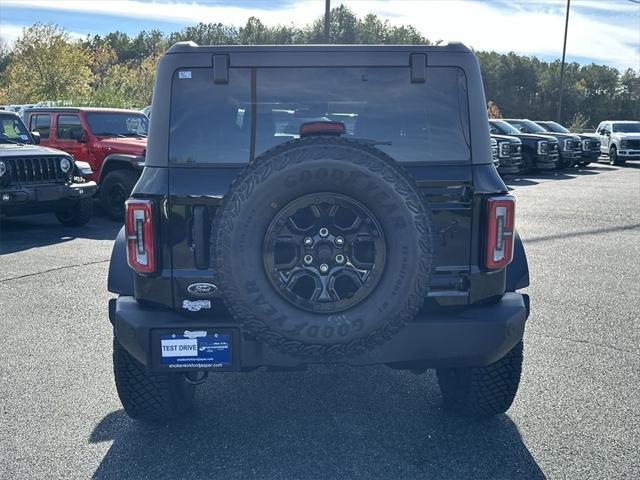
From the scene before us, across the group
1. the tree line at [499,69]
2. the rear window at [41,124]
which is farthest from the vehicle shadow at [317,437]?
the tree line at [499,69]

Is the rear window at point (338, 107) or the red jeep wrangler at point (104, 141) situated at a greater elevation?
the rear window at point (338, 107)

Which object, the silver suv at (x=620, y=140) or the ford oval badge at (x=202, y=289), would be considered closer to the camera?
the ford oval badge at (x=202, y=289)

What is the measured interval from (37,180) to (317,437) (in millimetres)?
7785

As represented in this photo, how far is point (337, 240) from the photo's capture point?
300 centimetres

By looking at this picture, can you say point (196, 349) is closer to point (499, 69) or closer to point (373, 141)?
point (373, 141)

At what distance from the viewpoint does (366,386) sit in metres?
4.38

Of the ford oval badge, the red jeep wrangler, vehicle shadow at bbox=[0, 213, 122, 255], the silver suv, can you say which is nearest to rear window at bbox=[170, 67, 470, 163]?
the ford oval badge

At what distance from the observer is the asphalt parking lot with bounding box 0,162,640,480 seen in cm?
333

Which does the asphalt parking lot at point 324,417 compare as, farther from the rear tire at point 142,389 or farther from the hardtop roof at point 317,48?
the hardtop roof at point 317,48

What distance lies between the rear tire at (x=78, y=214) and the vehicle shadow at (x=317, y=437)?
23.4ft

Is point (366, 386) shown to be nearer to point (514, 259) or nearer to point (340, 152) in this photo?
point (514, 259)

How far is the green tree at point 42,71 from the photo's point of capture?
155ft

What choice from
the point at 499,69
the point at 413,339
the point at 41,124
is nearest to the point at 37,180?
the point at 41,124

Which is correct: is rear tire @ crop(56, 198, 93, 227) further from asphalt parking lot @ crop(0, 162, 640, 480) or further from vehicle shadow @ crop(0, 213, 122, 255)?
asphalt parking lot @ crop(0, 162, 640, 480)
